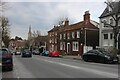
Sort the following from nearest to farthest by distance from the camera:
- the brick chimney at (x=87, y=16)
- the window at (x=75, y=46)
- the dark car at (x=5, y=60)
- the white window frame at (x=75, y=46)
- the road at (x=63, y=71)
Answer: the road at (x=63, y=71) → the dark car at (x=5, y=60) → the brick chimney at (x=87, y=16) → the white window frame at (x=75, y=46) → the window at (x=75, y=46)

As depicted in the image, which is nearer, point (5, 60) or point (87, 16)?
point (5, 60)

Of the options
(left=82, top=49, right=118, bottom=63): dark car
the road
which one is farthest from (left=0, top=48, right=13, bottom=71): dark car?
(left=82, top=49, right=118, bottom=63): dark car

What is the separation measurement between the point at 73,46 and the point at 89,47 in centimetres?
865

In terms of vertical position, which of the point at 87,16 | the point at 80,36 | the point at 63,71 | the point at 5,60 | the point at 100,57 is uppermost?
the point at 87,16

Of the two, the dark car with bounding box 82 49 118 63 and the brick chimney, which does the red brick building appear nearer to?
the brick chimney

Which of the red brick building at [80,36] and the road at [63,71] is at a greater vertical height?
the red brick building at [80,36]

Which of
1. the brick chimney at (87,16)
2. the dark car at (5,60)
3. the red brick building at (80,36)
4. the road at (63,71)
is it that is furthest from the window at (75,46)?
the dark car at (5,60)

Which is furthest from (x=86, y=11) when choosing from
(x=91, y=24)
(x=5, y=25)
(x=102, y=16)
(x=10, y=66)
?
(x=10, y=66)

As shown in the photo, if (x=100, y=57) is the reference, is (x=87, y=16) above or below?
above

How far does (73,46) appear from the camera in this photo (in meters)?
67.4

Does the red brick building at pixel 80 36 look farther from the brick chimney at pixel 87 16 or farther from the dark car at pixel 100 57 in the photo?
the dark car at pixel 100 57

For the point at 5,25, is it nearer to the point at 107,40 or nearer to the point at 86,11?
the point at 86,11

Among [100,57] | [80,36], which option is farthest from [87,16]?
[100,57]

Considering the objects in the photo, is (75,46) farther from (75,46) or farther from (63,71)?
(63,71)
